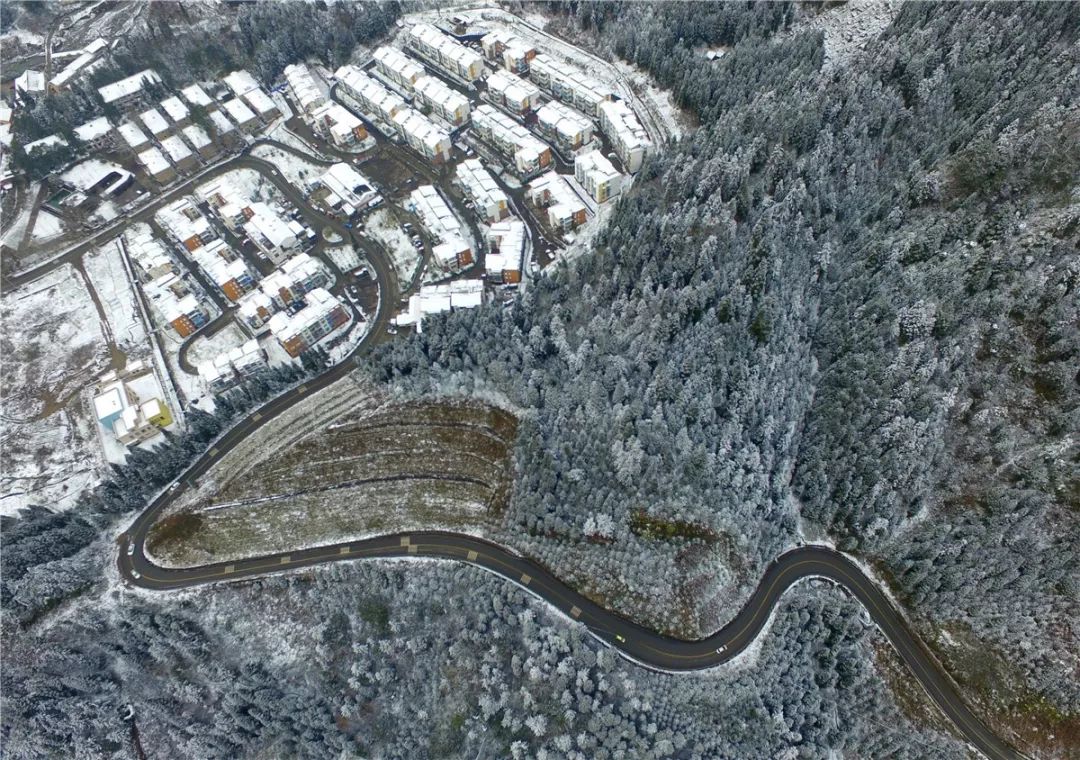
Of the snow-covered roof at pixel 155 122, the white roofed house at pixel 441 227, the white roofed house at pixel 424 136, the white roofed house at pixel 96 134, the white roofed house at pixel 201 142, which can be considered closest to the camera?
the white roofed house at pixel 441 227

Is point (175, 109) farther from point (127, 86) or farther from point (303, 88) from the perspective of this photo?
point (303, 88)

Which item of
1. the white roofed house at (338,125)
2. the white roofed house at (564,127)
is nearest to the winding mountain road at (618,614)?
the white roofed house at (338,125)

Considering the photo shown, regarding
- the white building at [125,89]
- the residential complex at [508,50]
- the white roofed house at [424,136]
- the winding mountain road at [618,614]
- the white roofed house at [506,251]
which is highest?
the white building at [125,89]

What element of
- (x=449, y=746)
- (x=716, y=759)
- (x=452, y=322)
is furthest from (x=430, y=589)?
(x=452, y=322)

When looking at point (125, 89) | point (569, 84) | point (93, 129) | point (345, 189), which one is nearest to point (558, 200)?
point (569, 84)

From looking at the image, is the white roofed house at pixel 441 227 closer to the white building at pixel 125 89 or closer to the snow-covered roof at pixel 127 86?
the white building at pixel 125 89

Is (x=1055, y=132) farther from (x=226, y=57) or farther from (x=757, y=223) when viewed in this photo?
(x=226, y=57)
